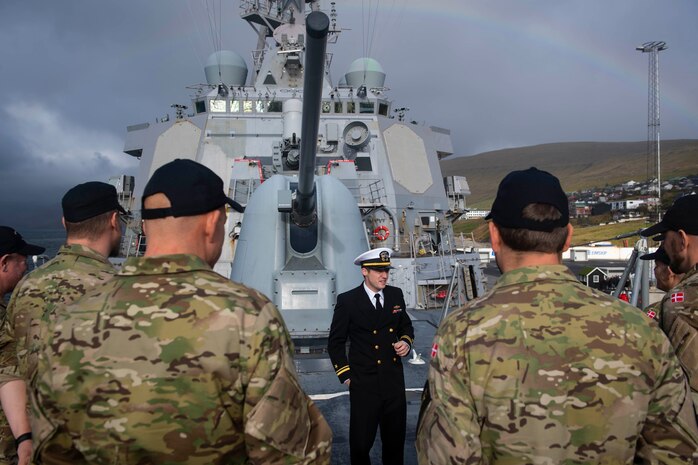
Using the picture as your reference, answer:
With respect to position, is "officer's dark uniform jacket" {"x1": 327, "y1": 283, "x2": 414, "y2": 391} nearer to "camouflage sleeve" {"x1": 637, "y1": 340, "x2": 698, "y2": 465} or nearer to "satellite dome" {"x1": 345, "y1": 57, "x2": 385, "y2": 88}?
"camouflage sleeve" {"x1": 637, "y1": 340, "x2": 698, "y2": 465}

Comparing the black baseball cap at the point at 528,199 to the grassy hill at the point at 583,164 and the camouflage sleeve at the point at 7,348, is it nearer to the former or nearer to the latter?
the camouflage sleeve at the point at 7,348

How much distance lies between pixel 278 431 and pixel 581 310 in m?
0.80

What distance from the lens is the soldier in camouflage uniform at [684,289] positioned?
75.7 inches

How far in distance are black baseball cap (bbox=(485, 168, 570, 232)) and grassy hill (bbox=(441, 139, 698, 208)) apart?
97.6m

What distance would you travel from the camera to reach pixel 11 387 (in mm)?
1970

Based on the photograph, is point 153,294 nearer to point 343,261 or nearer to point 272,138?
point 343,261

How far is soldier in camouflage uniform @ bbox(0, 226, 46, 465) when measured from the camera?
1926mm

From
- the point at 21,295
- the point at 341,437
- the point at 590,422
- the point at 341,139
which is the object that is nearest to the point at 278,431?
the point at 590,422

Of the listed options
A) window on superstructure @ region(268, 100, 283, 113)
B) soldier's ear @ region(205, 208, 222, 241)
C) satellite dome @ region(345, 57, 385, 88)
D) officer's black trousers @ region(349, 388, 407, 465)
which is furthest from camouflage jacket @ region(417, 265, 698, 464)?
satellite dome @ region(345, 57, 385, 88)

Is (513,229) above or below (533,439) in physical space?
above

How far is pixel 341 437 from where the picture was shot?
11.9 feet

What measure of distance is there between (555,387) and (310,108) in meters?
2.58

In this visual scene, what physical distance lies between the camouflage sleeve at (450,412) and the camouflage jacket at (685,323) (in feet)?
3.15

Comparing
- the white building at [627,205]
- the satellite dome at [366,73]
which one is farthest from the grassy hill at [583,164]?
the satellite dome at [366,73]
